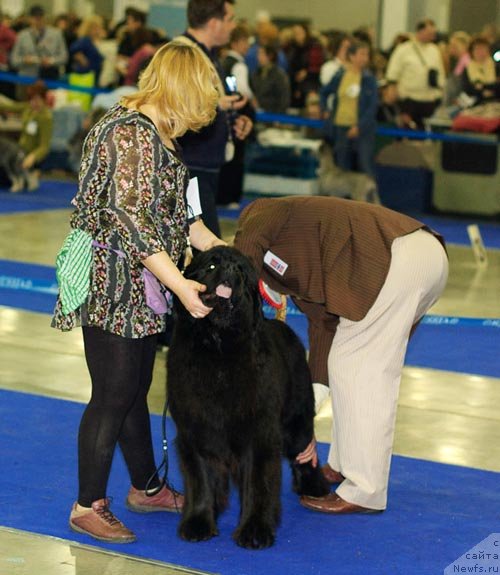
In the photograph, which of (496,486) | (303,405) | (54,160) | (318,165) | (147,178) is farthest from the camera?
(54,160)

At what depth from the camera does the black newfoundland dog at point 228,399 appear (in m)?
3.47

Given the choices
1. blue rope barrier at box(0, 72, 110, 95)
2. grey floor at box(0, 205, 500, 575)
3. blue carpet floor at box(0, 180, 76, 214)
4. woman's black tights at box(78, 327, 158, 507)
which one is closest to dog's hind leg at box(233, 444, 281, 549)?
grey floor at box(0, 205, 500, 575)

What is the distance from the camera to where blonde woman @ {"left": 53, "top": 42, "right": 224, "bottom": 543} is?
3477 millimetres

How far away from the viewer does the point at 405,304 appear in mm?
3945

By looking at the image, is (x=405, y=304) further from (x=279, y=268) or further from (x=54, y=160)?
(x=54, y=160)

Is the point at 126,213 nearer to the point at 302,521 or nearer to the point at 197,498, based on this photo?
the point at 197,498

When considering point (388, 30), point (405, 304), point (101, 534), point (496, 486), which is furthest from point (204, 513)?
point (388, 30)

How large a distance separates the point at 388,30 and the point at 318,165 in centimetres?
1124

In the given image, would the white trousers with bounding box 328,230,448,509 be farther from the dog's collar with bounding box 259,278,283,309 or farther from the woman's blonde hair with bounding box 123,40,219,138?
the woman's blonde hair with bounding box 123,40,219,138

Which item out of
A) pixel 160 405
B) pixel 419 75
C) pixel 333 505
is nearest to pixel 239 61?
pixel 419 75

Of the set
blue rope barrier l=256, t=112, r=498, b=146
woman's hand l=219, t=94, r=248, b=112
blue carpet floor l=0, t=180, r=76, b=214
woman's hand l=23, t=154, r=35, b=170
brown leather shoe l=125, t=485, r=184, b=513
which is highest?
woman's hand l=219, t=94, r=248, b=112

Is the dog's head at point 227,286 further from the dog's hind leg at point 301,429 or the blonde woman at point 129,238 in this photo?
the dog's hind leg at point 301,429

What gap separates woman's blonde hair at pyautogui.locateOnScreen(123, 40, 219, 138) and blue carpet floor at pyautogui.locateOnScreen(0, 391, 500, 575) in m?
→ 1.32

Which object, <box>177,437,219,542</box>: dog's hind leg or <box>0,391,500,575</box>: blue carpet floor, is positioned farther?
<box>177,437,219,542</box>: dog's hind leg
